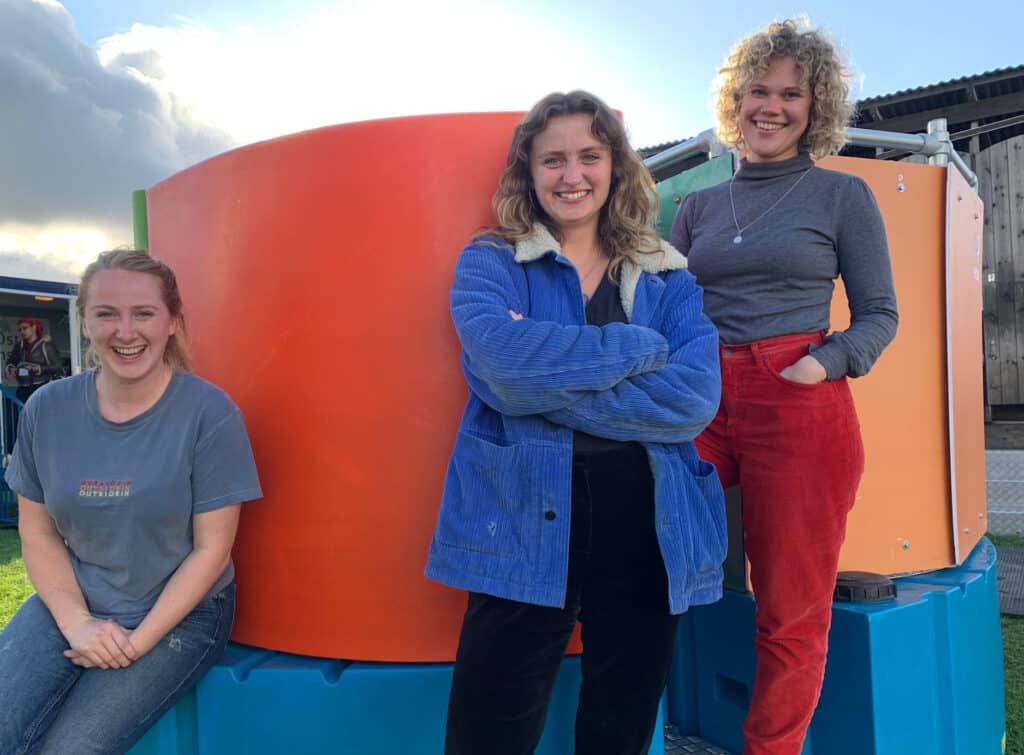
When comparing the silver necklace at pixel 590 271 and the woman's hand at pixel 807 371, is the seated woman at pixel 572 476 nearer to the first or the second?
the silver necklace at pixel 590 271

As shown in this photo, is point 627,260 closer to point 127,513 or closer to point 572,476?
point 572,476

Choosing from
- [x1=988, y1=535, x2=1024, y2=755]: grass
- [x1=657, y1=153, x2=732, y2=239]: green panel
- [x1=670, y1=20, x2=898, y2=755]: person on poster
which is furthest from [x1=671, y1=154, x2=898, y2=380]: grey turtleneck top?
[x1=988, y1=535, x2=1024, y2=755]: grass

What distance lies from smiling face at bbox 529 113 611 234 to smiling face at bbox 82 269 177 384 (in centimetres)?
92

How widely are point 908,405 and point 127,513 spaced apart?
2.22m

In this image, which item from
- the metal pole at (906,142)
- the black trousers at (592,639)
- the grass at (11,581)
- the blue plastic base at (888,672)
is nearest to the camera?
the black trousers at (592,639)

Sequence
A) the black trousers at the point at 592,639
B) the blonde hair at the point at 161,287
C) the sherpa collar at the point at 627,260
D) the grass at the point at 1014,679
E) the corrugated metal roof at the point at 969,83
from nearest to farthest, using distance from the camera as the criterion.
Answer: the black trousers at the point at 592,639 → the sherpa collar at the point at 627,260 → the blonde hair at the point at 161,287 → the grass at the point at 1014,679 → the corrugated metal roof at the point at 969,83

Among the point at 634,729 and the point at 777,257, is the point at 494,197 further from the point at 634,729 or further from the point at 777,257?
the point at 634,729

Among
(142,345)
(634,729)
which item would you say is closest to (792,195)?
(634,729)

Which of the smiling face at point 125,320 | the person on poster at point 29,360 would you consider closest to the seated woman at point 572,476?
the smiling face at point 125,320

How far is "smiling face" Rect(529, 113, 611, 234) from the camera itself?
1513 millimetres

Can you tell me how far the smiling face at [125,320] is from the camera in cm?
170

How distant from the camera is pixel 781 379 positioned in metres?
1.67

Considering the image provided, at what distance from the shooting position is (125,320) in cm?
171

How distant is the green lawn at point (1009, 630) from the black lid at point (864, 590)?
40.4 inches
